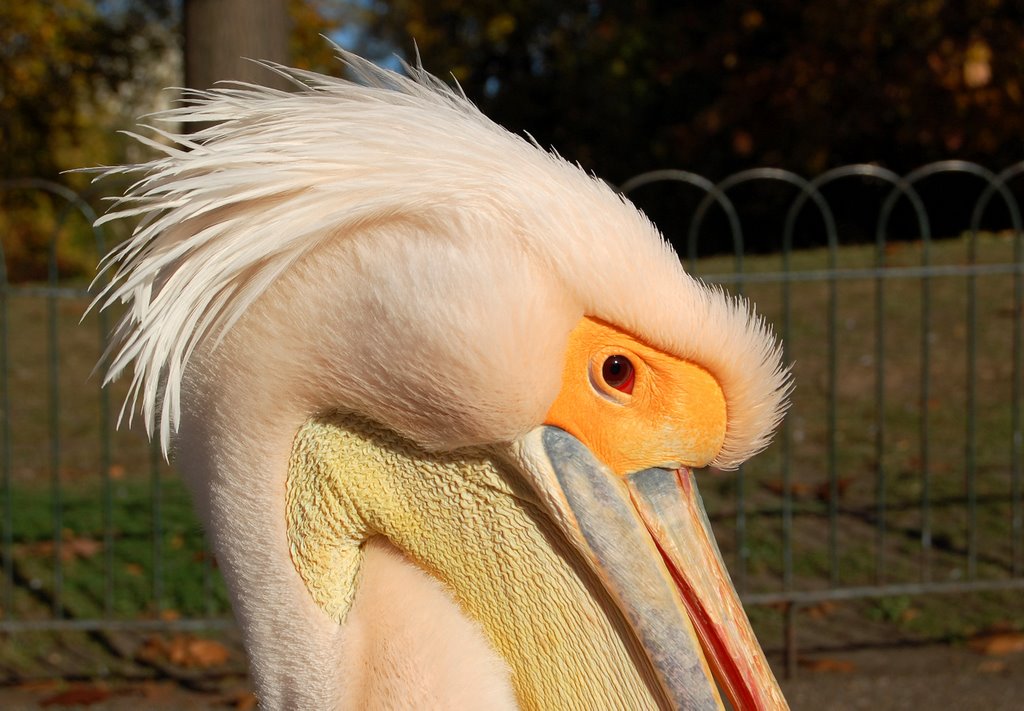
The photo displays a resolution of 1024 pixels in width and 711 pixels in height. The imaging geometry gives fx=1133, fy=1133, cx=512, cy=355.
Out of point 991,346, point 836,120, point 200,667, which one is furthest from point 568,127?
point 200,667

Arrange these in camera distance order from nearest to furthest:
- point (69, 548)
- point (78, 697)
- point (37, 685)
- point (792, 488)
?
point (78, 697)
point (37, 685)
point (69, 548)
point (792, 488)

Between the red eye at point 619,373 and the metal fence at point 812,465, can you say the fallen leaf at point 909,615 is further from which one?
the red eye at point 619,373

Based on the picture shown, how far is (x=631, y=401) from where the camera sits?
148 cm

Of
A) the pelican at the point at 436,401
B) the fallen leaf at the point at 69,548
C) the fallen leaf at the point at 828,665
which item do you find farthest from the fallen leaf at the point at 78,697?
the pelican at the point at 436,401

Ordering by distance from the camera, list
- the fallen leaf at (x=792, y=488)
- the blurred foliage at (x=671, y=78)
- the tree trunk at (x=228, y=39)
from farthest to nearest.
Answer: the blurred foliage at (x=671, y=78) → the fallen leaf at (x=792, y=488) → the tree trunk at (x=228, y=39)

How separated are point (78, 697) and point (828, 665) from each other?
2897mm

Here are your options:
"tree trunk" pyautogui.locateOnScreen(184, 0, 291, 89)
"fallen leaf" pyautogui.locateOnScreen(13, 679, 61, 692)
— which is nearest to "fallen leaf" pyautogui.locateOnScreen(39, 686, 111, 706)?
"fallen leaf" pyautogui.locateOnScreen(13, 679, 61, 692)

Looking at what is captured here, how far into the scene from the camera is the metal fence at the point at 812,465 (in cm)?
468

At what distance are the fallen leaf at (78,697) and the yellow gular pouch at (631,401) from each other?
345 centimetres

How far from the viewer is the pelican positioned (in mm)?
1373

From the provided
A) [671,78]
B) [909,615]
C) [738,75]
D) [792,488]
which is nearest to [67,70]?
[671,78]

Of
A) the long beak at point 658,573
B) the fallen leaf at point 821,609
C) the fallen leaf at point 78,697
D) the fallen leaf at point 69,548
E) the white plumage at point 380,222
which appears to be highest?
the white plumage at point 380,222

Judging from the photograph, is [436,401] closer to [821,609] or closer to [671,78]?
[821,609]

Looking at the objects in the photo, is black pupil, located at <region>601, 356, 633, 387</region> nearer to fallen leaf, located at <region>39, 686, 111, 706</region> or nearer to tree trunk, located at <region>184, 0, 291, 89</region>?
tree trunk, located at <region>184, 0, 291, 89</region>
